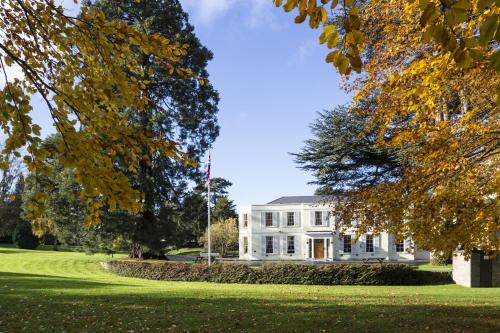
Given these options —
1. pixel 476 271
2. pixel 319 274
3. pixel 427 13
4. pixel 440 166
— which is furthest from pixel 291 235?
pixel 427 13

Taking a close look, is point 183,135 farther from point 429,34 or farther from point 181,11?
point 429,34

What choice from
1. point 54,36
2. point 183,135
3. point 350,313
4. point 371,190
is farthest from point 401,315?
point 183,135

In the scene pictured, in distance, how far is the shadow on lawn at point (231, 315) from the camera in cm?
866

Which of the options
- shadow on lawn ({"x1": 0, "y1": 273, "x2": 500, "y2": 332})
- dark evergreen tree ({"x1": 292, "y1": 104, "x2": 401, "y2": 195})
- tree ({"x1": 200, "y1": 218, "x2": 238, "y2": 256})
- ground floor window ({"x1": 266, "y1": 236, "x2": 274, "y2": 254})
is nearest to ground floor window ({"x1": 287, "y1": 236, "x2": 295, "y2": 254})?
ground floor window ({"x1": 266, "y1": 236, "x2": 274, "y2": 254})

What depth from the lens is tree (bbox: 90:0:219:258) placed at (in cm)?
3081

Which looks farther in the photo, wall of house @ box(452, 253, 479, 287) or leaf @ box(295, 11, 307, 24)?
wall of house @ box(452, 253, 479, 287)

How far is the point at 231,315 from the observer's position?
32.7ft

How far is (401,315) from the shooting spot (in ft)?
33.3

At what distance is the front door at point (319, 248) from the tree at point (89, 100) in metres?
47.1

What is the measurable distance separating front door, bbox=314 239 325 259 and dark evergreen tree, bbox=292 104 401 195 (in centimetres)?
2730

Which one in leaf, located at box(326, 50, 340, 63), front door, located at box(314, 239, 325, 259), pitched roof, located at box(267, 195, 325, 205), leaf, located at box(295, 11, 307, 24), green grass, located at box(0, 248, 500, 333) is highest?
leaf, located at box(295, 11, 307, 24)

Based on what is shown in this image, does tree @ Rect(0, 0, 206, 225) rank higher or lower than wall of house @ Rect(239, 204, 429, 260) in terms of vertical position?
higher

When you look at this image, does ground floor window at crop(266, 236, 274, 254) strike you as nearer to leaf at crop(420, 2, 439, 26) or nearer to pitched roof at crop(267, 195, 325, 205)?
pitched roof at crop(267, 195, 325, 205)

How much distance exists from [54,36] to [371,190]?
645cm
